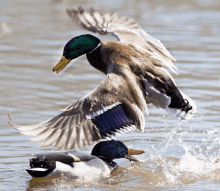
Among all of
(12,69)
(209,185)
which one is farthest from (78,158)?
(12,69)

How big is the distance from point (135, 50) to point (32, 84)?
113 inches

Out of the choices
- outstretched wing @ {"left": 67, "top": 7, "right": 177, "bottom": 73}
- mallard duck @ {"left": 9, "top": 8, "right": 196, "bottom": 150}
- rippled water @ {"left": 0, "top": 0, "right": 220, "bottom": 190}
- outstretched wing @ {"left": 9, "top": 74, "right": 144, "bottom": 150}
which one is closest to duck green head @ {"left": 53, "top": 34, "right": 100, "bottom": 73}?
mallard duck @ {"left": 9, "top": 8, "right": 196, "bottom": 150}

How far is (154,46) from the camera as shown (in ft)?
23.1

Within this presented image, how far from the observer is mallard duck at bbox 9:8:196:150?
5535mm

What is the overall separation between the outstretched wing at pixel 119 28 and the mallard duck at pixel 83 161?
1.26 meters

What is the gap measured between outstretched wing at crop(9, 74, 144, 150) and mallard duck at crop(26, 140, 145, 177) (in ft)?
1.52

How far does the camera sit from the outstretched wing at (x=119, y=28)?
703cm

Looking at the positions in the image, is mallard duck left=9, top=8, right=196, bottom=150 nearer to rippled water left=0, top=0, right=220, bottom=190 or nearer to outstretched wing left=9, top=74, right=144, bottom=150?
outstretched wing left=9, top=74, right=144, bottom=150

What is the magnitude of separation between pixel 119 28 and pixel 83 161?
81.1 inches

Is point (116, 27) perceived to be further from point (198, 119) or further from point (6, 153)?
point (6, 153)

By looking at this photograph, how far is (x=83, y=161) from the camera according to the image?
6133mm

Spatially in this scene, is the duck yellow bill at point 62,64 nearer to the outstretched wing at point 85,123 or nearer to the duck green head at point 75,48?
the duck green head at point 75,48

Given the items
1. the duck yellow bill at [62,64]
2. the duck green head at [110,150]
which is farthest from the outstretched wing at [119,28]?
the duck green head at [110,150]

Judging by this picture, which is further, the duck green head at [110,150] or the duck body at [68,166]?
the duck green head at [110,150]
